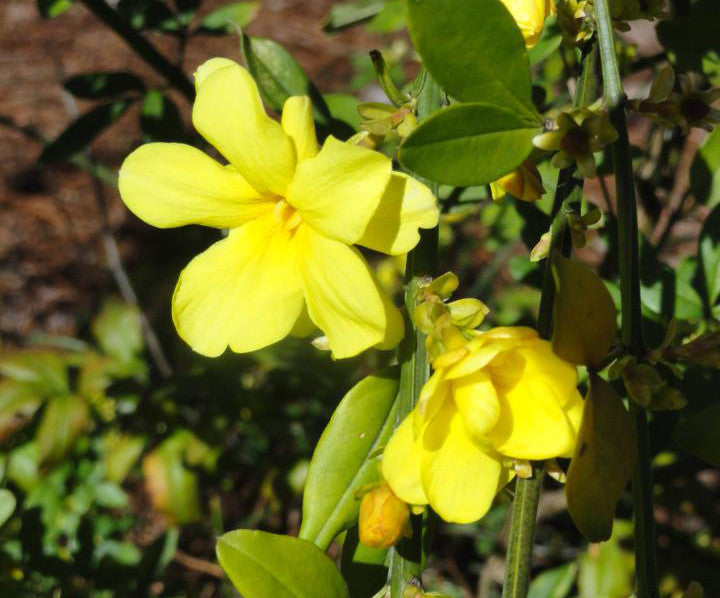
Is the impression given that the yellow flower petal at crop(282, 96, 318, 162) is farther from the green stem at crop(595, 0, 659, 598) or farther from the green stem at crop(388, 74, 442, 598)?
the green stem at crop(595, 0, 659, 598)

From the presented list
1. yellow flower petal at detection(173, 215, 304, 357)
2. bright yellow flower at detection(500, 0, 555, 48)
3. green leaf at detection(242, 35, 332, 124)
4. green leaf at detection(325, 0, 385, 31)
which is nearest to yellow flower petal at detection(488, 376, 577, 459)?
yellow flower petal at detection(173, 215, 304, 357)

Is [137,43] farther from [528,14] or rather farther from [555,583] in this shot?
[555,583]

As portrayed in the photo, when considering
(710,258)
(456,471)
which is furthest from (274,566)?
(710,258)

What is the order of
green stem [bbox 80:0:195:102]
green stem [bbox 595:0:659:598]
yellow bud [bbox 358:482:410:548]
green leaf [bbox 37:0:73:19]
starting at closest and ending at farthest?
green stem [bbox 595:0:659:598] < yellow bud [bbox 358:482:410:548] < green stem [bbox 80:0:195:102] < green leaf [bbox 37:0:73:19]

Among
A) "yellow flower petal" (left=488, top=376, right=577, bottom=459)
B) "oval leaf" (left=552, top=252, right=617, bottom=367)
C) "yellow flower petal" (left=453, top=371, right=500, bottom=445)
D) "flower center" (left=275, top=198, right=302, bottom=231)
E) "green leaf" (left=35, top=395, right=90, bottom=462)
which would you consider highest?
"oval leaf" (left=552, top=252, right=617, bottom=367)

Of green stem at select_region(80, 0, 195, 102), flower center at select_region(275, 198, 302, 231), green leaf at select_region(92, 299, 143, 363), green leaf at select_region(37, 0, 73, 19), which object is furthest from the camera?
green leaf at select_region(92, 299, 143, 363)

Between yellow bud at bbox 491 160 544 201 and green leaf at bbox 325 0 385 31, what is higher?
yellow bud at bbox 491 160 544 201
